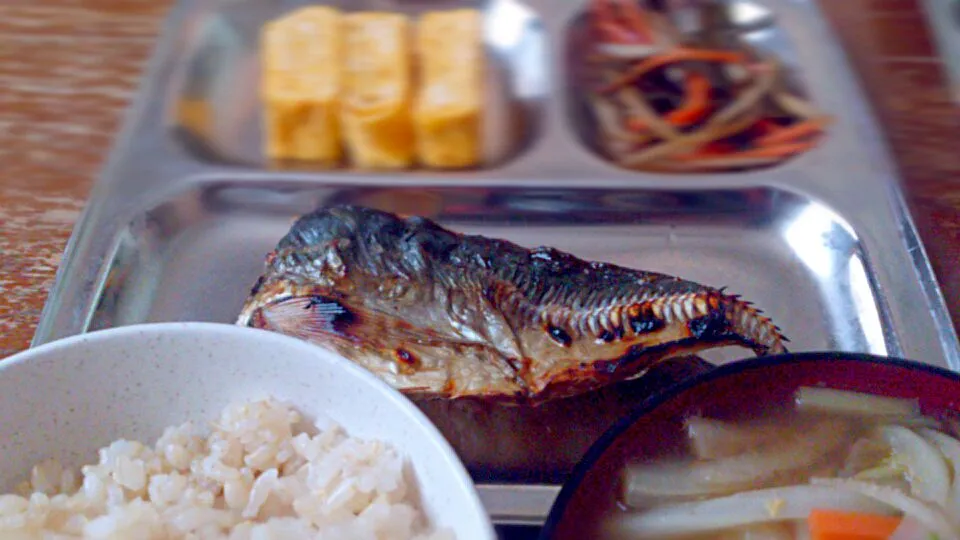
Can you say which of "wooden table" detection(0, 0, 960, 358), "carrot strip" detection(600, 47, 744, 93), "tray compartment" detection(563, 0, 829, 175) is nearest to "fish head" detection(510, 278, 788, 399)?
"wooden table" detection(0, 0, 960, 358)

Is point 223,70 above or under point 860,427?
above

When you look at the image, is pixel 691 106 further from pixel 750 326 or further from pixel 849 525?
pixel 849 525

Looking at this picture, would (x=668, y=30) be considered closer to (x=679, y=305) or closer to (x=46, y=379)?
(x=679, y=305)

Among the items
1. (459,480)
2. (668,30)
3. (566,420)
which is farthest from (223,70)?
(459,480)

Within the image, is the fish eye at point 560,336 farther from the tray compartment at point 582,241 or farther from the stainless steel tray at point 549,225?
the tray compartment at point 582,241

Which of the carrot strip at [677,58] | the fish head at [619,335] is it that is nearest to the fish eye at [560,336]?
the fish head at [619,335]

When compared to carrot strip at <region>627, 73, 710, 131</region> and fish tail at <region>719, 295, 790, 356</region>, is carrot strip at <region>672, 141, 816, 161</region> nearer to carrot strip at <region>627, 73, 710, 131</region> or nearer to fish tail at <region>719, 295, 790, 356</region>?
carrot strip at <region>627, 73, 710, 131</region>
